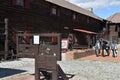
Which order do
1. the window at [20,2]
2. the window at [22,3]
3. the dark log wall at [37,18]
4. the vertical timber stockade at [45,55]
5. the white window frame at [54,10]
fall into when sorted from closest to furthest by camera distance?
the vertical timber stockade at [45,55], the dark log wall at [37,18], the window at [22,3], the window at [20,2], the white window frame at [54,10]

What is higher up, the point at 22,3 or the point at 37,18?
the point at 22,3

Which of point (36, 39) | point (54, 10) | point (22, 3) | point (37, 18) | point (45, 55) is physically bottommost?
point (45, 55)

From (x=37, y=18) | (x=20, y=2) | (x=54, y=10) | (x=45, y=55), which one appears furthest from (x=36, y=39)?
(x=54, y=10)

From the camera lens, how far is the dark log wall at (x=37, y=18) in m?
19.7

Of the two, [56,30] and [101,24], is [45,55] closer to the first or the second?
[56,30]

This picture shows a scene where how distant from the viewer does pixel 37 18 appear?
77.9 feet

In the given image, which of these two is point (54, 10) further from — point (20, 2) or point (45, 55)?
point (45, 55)

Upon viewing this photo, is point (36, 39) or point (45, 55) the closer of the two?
point (45, 55)

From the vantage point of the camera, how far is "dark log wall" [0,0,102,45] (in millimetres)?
19672

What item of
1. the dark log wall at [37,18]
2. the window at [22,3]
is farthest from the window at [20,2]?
the dark log wall at [37,18]

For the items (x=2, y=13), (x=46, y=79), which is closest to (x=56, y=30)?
(x=2, y=13)

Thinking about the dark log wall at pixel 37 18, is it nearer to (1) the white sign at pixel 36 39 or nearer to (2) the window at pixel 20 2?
(2) the window at pixel 20 2

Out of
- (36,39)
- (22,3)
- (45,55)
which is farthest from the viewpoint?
(22,3)

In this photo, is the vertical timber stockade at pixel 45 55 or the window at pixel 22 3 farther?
the window at pixel 22 3
